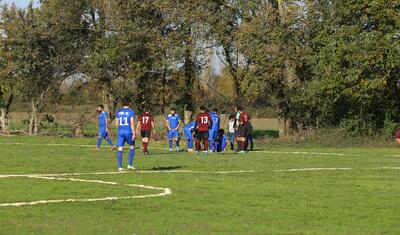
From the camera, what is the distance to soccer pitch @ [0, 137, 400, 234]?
510 inches

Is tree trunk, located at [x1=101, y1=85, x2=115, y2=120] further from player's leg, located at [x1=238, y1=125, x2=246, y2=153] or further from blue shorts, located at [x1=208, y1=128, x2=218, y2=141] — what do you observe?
player's leg, located at [x1=238, y1=125, x2=246, y2=153]

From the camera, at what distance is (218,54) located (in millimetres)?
53094

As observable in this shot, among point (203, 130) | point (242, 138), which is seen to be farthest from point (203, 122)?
point (242, 138)

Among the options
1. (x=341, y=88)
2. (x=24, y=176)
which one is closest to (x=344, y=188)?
(x=24, y=176)

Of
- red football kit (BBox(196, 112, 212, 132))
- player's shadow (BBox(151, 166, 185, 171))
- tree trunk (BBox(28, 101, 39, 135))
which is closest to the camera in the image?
player's shadow (BBox(151, 166, 185, 171))

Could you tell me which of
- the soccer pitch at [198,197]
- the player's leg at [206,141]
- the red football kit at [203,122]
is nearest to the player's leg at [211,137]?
the player's leg at [206,141]

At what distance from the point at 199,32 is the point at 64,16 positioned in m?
9.60

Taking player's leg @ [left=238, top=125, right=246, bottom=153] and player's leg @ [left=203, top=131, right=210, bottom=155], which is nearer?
player's leg @ [left=203, top=131, right=210, bottom=155]

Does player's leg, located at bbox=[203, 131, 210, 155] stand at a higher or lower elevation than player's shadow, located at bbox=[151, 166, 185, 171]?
higher

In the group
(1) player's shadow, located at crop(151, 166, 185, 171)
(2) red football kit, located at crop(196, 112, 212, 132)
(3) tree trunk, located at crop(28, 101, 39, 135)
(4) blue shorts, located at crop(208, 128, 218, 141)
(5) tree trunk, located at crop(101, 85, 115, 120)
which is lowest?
(1) player's shadow, located at crop(151, 166, 185, 171)

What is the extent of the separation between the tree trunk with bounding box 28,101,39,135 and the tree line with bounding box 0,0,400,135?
0.07 meters

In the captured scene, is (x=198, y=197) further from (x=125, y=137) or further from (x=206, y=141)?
(x=206, y=141)

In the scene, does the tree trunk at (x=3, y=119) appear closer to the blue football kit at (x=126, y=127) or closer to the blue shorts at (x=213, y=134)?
the blue shorts at (x=213, y=134)

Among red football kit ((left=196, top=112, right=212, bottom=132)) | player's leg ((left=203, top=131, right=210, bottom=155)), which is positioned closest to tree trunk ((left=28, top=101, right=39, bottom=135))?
player's leg ((left=203, top=131, right=210, bottom=155))
